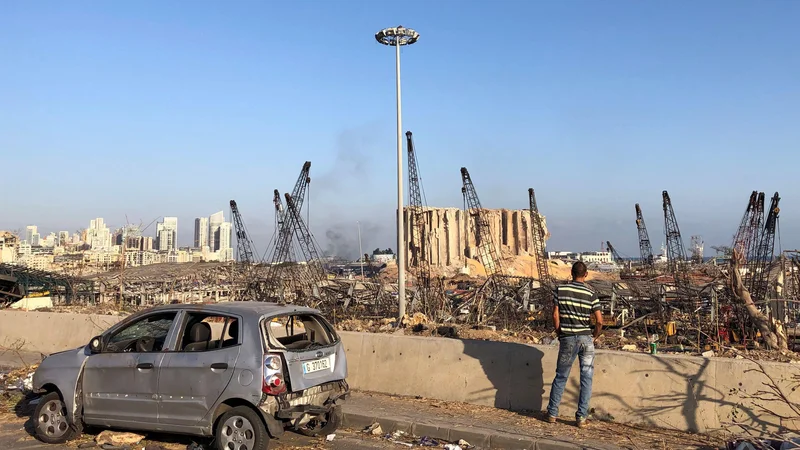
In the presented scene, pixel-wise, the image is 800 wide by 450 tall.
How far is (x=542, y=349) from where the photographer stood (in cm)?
808

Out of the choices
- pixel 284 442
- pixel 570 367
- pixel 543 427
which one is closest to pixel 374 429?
pixel 284 442

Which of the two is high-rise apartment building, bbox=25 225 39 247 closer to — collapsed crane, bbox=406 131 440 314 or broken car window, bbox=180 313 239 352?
collapsed crane, bbox=406 131 440 314

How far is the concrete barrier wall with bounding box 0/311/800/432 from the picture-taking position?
677 cm

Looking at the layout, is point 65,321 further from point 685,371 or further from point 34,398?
point 685,371

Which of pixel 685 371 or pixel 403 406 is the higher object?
pixel 685 371

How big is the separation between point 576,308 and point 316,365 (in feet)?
10.4

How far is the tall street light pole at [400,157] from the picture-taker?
1492cm

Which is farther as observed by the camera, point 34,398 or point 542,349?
point 34,398

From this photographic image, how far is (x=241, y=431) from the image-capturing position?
624 cm

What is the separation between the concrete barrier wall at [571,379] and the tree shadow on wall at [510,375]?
Answer: 0.01 meters

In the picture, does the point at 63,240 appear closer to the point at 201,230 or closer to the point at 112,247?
the point at 112,247

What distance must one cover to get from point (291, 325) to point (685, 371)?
4.71m

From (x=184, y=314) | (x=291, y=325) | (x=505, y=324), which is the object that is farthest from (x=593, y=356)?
(x=505, y=324)

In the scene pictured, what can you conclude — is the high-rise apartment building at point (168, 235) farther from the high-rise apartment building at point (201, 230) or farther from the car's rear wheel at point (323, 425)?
the car's rear wheel at point (323, 425)
